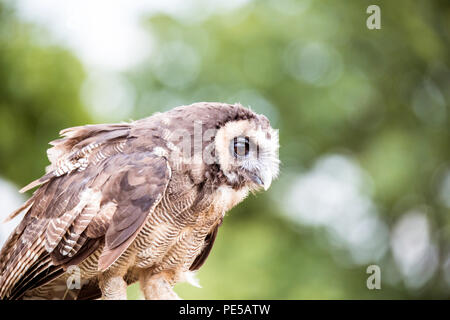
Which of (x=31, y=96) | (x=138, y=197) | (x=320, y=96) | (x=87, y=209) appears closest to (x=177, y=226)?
(x=138, y=197)

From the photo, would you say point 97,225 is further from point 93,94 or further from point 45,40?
Result: point 45,40

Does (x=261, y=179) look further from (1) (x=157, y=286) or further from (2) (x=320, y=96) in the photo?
(2) (x=320, y=96)

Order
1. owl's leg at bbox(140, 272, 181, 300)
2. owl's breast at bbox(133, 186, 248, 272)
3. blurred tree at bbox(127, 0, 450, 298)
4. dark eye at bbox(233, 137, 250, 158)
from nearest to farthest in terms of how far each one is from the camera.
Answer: owl's breast at bbox(133, 186, 248, 272)
dark eye at bbox(233, 137, 250, 158)
owl's leg at bbox(140, 272, 181, 300)
blurred tree at bbox(127, 0, 450, 298)

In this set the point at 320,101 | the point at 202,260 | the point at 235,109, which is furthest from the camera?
the point at 320,101

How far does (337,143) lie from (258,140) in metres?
8.44

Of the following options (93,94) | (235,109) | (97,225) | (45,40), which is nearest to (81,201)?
(97,225)

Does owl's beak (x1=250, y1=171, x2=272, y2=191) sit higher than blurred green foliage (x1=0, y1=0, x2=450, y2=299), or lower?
lower

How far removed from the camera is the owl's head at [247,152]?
3.62m

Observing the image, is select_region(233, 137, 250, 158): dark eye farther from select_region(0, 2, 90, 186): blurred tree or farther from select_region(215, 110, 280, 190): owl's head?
select_region(0, 2, 90, 186): blurred tree

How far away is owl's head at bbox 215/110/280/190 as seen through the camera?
11.9 feet

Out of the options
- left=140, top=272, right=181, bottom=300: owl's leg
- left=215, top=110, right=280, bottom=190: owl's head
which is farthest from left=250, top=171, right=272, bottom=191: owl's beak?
left=140, top=272, right=181, bottom=300: owl's leg

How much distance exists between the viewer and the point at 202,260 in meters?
4.48

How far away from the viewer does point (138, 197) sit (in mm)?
3416

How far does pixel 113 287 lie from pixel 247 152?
A: 1.28m
